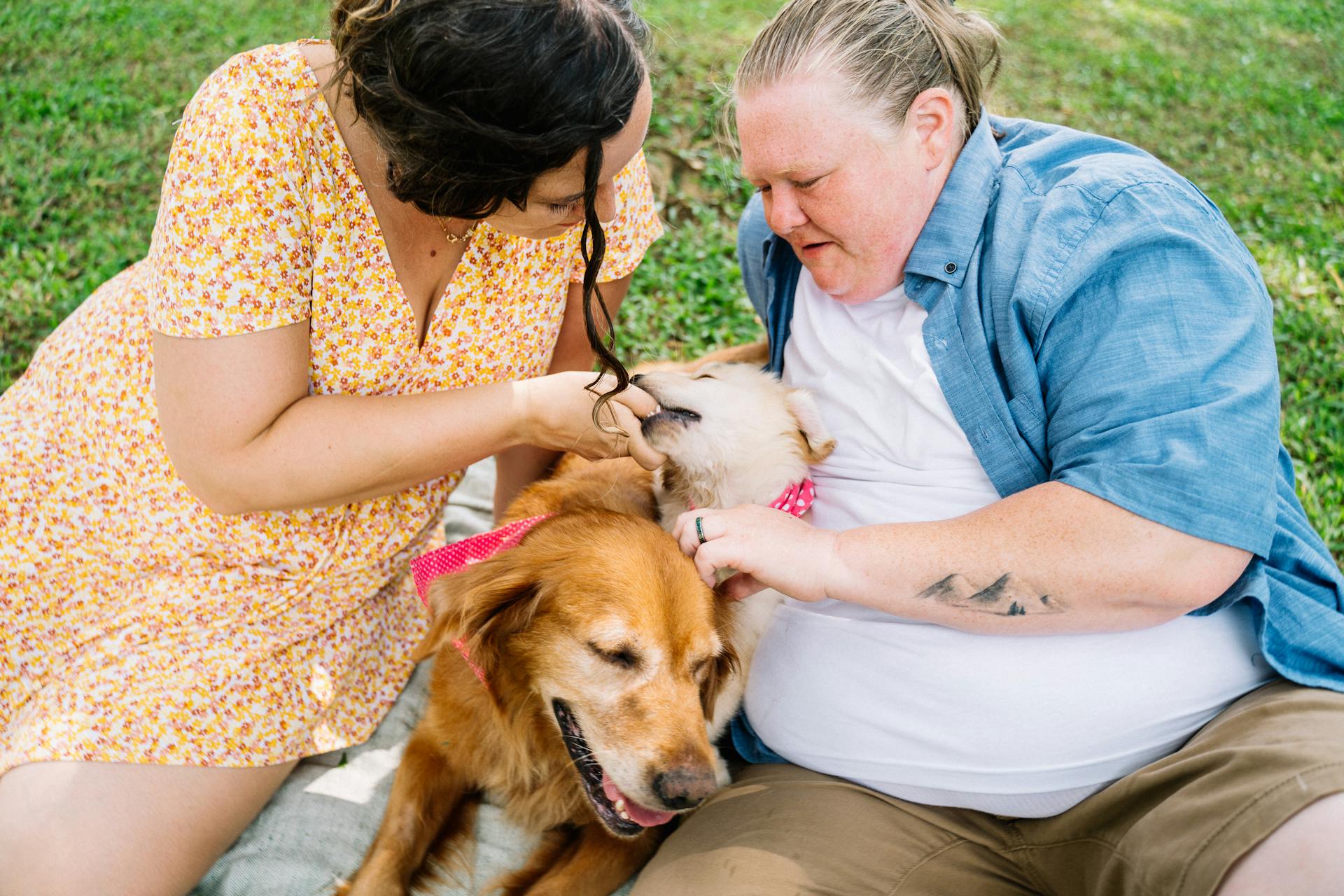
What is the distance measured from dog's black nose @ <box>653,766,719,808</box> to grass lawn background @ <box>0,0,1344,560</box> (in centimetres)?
188

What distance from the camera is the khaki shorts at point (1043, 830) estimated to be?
174 centimetres

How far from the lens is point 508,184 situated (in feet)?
6.50

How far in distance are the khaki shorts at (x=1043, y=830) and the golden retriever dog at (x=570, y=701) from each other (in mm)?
153

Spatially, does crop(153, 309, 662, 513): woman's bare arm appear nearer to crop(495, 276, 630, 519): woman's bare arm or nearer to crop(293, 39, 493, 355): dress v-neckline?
crop(293, 39, 493, 355): dress v-neckline

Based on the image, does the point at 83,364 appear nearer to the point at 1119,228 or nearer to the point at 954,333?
the point at 954,333

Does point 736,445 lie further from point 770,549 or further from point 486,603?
point 486,603

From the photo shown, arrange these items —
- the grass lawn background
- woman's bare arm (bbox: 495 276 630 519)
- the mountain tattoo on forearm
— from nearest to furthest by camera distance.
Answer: the mountain tattoo on forearm, woman's bare arm (bbox: 495 276 630 519), the grass lawn background

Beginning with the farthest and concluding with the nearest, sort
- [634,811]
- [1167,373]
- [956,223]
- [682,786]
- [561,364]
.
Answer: [561,364] < [956,223] < [634,811] < [682,786] < [1167,373]

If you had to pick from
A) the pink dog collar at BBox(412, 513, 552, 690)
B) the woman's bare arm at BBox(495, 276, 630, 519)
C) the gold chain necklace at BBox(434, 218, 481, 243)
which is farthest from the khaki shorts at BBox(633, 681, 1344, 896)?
the gold chain necklace at BBox(434, 218, 481, 243)

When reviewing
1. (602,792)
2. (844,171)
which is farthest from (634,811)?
(844,171)

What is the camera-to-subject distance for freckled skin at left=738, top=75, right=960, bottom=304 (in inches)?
85.7

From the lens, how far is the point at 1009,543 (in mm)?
1985

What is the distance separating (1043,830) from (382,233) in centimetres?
203

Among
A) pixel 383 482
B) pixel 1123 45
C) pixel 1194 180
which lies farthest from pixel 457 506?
pixel 1123 45
